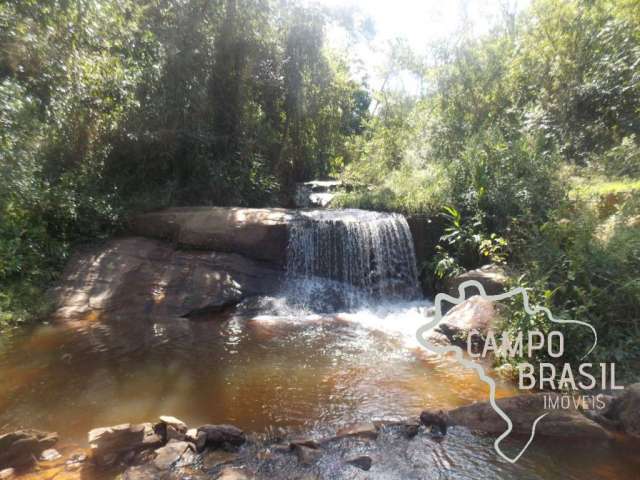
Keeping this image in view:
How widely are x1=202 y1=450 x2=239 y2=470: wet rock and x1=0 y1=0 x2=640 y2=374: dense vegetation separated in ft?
11.1

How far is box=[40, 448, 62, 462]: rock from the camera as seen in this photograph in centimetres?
313

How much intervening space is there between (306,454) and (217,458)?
703 millimetres

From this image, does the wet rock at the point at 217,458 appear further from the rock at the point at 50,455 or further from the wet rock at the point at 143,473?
the rock at the point at 50,455

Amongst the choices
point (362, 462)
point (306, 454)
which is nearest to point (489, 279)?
point (362, 462)

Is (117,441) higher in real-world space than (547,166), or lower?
lower

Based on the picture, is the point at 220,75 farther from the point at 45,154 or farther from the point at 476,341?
the point at 476,341

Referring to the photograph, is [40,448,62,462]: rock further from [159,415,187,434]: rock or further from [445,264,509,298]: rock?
[445,264,509,298]: rock

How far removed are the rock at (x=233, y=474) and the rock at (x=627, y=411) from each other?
3080 millimetres

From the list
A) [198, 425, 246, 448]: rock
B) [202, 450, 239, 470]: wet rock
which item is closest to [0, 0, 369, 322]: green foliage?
[198, 425, 246, 448]: rock

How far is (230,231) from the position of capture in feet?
26.9

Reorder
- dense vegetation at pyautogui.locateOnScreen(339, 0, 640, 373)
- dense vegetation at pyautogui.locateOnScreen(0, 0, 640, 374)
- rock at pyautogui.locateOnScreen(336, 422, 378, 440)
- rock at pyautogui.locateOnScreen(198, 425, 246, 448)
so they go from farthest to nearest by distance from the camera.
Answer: dense vegetation at pyautogui.locateOnScreen(0, 0, 640, 374), dense vegetation at pyautogui.locateOnScreen(339, 0, 640, 373), rock at pyautogui.locateOnScreen(336, 422, 378, 440), rock at pyautogui.locateOnScreen(198, 425, 246, 448)

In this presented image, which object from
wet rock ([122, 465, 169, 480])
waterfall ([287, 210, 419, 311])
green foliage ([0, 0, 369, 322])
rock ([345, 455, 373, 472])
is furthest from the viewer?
waterfall ([287, 210, 419, 311])

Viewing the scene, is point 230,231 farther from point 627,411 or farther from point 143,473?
point 627,411

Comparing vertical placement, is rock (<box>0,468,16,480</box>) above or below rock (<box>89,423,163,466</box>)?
below
